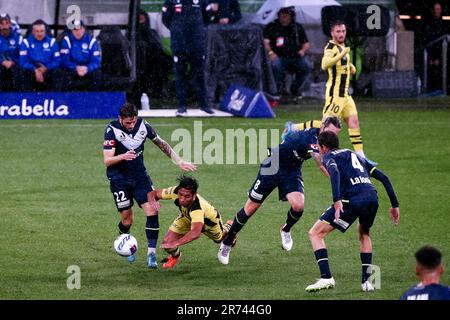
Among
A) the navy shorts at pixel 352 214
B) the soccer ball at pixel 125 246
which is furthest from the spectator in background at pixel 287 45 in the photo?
the navy shorts at pixel 352 214

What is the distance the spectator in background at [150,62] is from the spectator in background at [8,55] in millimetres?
3242

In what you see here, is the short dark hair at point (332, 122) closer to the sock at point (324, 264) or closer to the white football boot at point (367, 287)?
the sock at point (324, 264)

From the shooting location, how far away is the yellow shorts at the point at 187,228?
13.2 meters

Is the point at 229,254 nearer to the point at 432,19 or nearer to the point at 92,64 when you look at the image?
the point at 92,64

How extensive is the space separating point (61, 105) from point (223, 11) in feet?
15.4

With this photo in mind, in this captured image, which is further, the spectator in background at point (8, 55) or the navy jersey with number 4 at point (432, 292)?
the spectator in background at point (8, 55)

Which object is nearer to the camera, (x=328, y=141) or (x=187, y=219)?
(x=328, y=141)

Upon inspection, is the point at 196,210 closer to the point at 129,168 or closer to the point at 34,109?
the point at 129,168

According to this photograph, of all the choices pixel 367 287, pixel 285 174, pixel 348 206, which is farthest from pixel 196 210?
pixel 367 287

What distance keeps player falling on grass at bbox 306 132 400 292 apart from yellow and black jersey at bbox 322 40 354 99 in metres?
7.66

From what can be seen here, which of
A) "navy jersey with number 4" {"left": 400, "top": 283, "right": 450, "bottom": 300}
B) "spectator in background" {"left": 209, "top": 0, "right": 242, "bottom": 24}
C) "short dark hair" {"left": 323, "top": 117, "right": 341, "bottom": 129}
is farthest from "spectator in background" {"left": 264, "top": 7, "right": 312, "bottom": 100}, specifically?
"navy jersey with number 4" {"left": 400, "top": 283, "right": 450, "bottom": 300}

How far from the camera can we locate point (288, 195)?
1400 centimetres

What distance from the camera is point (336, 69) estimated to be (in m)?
19.7
